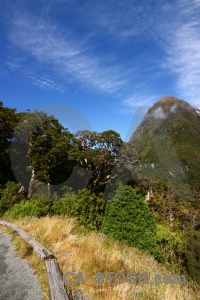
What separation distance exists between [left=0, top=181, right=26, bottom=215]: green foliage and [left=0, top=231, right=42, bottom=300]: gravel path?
674 centimetres

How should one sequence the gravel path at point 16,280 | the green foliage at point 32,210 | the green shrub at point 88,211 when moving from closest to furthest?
the gravel path at point 16,280
the green shrub at point 88,211
the green foliage at point 32,210

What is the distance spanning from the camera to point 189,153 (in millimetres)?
107062

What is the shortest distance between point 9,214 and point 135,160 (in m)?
16.1

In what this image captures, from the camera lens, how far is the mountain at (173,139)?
87.8m

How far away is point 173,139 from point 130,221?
12638cm

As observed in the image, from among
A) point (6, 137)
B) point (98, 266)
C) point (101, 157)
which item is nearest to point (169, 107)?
point (101, 157)

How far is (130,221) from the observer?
22.2 ft

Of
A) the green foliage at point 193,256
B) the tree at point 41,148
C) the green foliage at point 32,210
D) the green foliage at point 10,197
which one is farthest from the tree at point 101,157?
the green foliage at point 193,256

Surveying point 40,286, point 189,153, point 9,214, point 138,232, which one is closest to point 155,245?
point 138,232

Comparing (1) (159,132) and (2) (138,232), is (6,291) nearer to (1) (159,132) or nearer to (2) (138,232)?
(2) (138,232)

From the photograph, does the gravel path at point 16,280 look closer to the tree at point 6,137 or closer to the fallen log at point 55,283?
the fallen log at point 55,283

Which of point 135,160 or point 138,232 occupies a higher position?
point 135,160

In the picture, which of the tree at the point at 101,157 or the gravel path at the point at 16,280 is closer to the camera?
the gravel path at the point at 16,280

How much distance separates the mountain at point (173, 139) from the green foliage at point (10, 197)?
63.0 m
